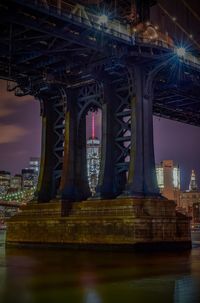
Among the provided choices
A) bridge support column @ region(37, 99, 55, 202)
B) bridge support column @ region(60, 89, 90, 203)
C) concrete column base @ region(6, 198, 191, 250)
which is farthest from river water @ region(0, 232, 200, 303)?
bridge support column @ region(37, 99, 55, 202)

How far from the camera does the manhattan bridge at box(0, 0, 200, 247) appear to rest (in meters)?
41.9

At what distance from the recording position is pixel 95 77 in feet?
168

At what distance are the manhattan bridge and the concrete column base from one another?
1057 millimetres

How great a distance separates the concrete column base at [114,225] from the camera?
45.5 meters

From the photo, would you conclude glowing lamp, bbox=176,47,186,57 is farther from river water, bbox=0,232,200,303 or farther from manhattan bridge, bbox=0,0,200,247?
river water, bbox=0,232,200,303

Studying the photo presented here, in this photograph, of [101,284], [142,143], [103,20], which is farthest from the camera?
[142,143]

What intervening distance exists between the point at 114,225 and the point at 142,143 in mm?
8431

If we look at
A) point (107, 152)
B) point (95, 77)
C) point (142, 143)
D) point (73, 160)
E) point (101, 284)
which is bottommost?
point (101, 284)

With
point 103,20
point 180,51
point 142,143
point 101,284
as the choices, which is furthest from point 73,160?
point 101,284

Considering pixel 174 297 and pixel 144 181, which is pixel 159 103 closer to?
pixel 144 181

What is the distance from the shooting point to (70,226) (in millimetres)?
51438

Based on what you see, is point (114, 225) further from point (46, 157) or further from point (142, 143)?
point (46, 157)

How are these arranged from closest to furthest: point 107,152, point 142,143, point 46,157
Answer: point 142,143 → point 107,152 → point 46,157

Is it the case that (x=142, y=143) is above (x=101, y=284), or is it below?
above
